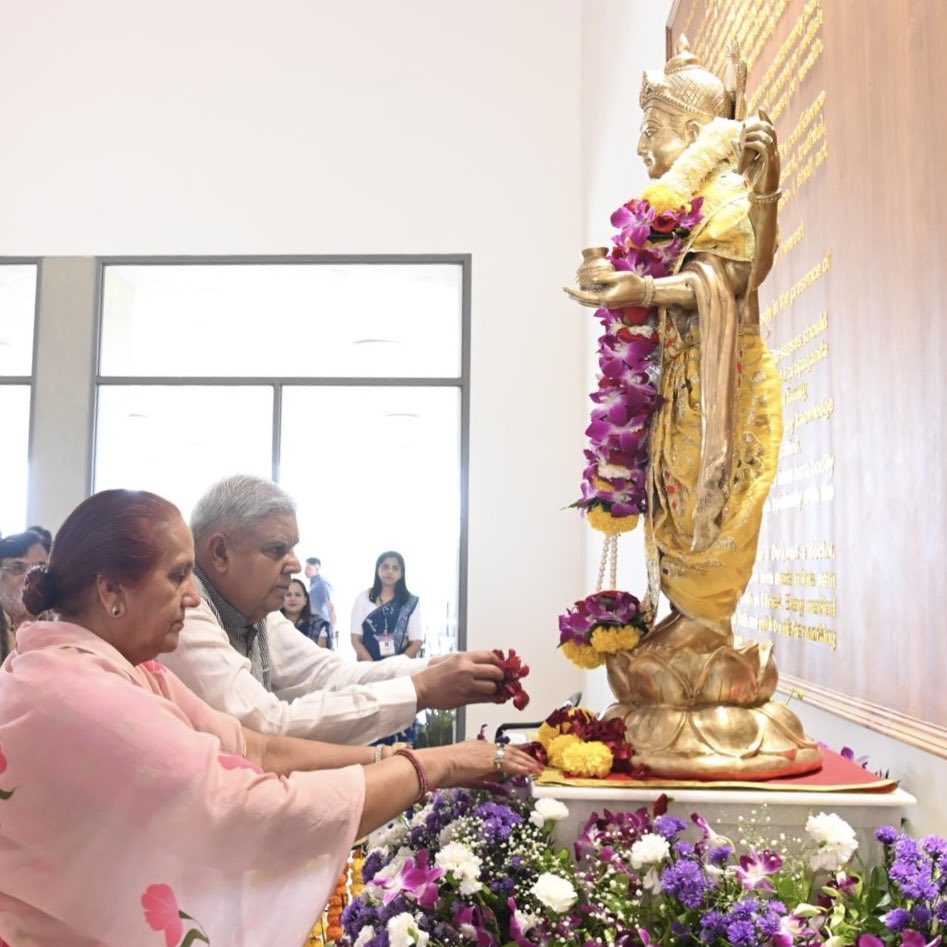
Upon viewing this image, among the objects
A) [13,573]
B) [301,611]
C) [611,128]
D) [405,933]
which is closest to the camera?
[405,933]

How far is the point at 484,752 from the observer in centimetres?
195

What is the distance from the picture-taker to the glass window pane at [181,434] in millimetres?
7879

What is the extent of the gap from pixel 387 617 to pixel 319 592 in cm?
52

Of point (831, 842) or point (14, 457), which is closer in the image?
point (831, 842)

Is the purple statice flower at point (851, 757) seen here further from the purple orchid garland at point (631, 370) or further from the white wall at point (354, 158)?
the white wall at point (354, 158)

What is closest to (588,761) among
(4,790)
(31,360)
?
(4,790)

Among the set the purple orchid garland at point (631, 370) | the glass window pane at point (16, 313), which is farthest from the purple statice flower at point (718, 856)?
the glass window pane at point (16, 313)

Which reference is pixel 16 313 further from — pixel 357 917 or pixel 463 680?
pixel 357 917

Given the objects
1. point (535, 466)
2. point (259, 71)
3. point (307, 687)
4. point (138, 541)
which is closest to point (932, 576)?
point (138, 541)

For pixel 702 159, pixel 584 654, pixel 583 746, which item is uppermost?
pixel 702 159

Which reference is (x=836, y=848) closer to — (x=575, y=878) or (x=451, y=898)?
(x=575, y=878)

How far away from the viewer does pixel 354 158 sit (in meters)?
7.72

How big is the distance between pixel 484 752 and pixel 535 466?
5.59 m

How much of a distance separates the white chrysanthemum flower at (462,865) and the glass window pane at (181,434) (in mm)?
6367
